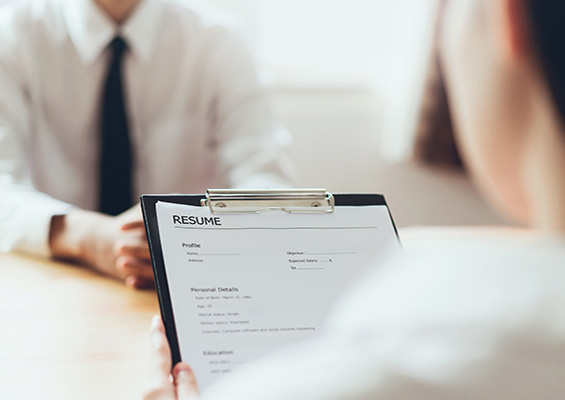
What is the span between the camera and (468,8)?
0.32 metres

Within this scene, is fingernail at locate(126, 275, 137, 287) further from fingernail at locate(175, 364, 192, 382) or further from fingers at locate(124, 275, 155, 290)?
fingernail at locate(175, 364, 192, 382)

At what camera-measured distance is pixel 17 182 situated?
1196 millimetres

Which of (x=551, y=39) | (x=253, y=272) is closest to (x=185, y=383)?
(x=253, y=272)

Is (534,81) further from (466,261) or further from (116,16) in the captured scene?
(116,16)

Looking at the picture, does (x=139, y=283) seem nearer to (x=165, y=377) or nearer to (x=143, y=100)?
(x=165, y=377)

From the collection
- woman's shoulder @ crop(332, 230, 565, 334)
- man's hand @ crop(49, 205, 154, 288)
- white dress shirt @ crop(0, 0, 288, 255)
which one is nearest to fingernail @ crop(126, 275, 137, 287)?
man's hand @ crop(49, 205, 154, 288)

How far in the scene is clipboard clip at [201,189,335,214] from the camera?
24.4 inches

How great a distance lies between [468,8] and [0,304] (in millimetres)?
665

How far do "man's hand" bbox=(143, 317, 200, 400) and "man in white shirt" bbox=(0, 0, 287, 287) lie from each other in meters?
0.74

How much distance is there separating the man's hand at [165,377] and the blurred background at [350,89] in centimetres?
161

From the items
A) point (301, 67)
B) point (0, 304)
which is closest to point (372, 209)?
point (0, 304)

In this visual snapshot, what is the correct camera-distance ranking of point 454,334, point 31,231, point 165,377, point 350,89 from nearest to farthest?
1. point 454,334
2. point 165,377
3. point 31,231
4. point 350,89

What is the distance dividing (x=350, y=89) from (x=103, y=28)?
3.36 ft

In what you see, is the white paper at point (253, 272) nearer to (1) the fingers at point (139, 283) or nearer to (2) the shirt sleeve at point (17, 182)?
(1) the fingers at point (139, 283)
